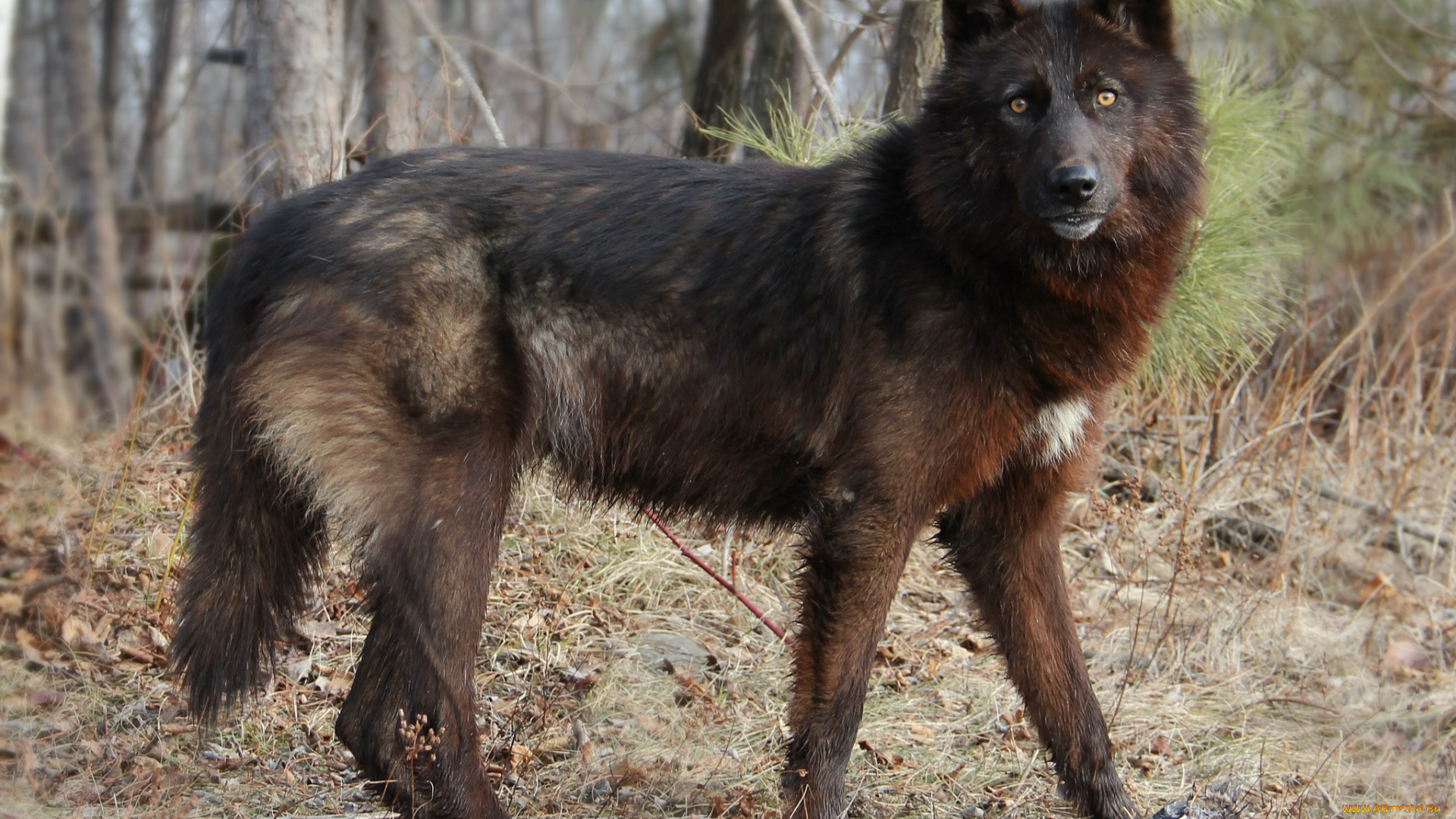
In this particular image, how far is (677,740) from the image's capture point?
420 centimetres

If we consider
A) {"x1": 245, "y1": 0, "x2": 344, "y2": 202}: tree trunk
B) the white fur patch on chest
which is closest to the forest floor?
the white fur patch on chest

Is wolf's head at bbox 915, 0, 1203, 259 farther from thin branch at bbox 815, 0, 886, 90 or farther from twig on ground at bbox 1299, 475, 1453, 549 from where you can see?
twig on ground at bbox 1299, 475, 1453, 549

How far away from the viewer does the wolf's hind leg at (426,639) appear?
10.8 ft

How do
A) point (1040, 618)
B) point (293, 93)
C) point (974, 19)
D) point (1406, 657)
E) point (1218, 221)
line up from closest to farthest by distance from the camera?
1. point (974, 19)
2. point (1040, 618)
3. point (1406, 657)
4. point (1218, 221)
5. point (293, 93)

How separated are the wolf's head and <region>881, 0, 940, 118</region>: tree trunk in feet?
7.88

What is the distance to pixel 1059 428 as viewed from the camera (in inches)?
134

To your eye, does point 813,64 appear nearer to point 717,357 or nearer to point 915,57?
point 915,57

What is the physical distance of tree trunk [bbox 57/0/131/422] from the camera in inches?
387

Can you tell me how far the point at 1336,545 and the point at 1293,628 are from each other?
3.16 feet

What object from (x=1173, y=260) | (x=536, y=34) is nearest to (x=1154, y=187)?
(x=1173, y=260)

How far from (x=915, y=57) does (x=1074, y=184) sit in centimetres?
307

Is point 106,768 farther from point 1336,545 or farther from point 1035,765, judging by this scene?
point 1336,545

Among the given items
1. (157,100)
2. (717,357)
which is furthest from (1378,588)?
(157,100)

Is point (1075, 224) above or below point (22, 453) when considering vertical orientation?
above
